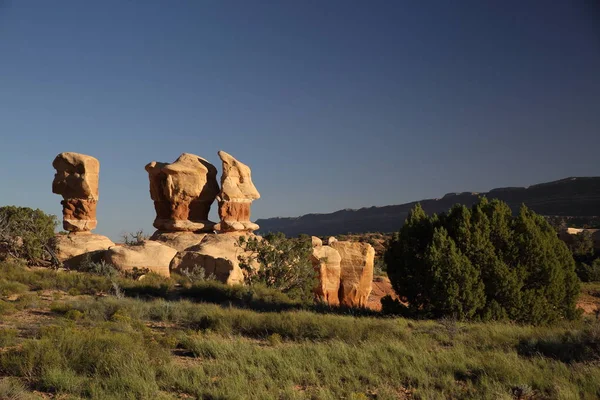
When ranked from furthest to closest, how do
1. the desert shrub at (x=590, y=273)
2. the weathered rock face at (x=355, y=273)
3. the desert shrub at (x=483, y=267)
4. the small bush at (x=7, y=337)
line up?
the desert shrub at (x=590, y=273) < the weathered rock face at (x=355, y=273) < the desert shrub at (x=483, y=267) < the small bush at (x=7, y=337)

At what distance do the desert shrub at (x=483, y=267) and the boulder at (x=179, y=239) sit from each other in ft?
35.6

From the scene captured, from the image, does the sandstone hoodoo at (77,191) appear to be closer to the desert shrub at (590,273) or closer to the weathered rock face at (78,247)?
the weathered rock face at (78,247)

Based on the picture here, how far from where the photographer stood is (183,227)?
2406cm

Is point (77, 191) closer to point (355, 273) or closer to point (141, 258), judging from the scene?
point (141, 258)

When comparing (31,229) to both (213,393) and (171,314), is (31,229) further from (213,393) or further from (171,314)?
(213,393)

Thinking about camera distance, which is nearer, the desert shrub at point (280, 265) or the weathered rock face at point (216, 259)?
the weathered rock face at point (216, 259)

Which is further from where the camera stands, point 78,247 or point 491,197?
point 491,197

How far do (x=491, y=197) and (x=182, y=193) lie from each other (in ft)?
300

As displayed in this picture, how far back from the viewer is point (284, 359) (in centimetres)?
769

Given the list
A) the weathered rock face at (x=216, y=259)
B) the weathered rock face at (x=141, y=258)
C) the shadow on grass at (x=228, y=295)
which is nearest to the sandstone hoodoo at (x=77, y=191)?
the weathered rock face at (x=141, y=258)

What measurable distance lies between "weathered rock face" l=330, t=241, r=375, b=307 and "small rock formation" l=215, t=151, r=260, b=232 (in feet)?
16.1

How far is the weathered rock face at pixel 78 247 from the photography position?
20828mm

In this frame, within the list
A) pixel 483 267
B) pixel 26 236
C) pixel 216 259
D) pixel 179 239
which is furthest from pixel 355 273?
pixel 26 236

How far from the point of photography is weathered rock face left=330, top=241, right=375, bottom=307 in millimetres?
23469
